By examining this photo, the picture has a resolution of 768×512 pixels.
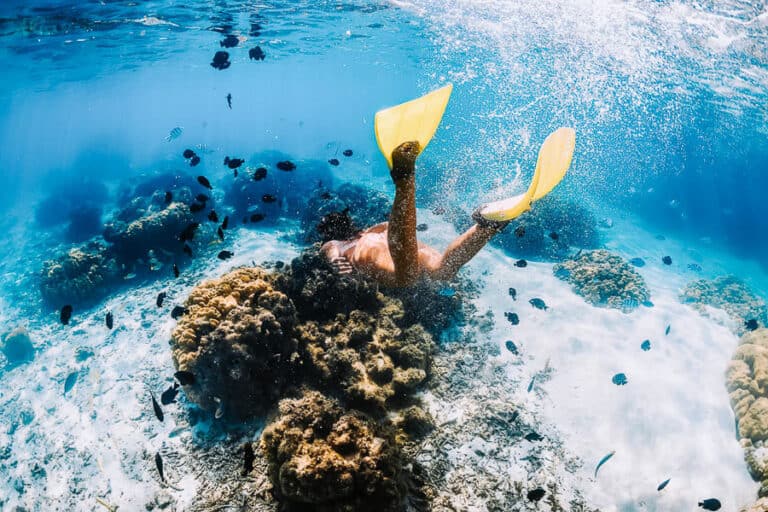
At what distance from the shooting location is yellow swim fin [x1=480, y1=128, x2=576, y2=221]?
15.4ft

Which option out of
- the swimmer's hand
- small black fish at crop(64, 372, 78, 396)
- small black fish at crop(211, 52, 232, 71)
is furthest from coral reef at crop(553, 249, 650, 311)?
small black fish at crop(64, 372, 78, 396)

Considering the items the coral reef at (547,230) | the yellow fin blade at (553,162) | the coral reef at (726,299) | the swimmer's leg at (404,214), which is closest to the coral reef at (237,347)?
the swimmer's leg at (404,214)

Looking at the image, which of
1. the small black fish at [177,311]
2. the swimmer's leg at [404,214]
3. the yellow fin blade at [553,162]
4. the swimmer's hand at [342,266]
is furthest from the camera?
the swimmer's hand at [342,266]

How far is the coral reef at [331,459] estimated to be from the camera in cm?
365

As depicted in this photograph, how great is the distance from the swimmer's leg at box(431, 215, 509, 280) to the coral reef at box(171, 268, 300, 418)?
2.59 metres

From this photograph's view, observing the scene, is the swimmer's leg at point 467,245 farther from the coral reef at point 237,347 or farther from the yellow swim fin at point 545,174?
A: the coral reef at point 237,347

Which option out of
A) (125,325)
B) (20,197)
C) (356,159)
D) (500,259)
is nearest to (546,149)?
(500,259)

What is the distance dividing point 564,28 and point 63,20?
24.6 metres

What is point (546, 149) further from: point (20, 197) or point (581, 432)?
point (20, 197)

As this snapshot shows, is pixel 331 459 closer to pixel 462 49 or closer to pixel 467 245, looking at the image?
pixel 467 245

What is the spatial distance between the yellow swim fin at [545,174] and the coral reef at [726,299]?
12469mm

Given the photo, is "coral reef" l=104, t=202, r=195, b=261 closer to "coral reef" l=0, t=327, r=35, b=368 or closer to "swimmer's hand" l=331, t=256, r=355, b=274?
"coral reef" l=0, t=327, r=35, b=368

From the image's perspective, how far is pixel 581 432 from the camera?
20.5ft

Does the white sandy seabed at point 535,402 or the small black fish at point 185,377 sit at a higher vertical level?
the small black fish at point 185,377
